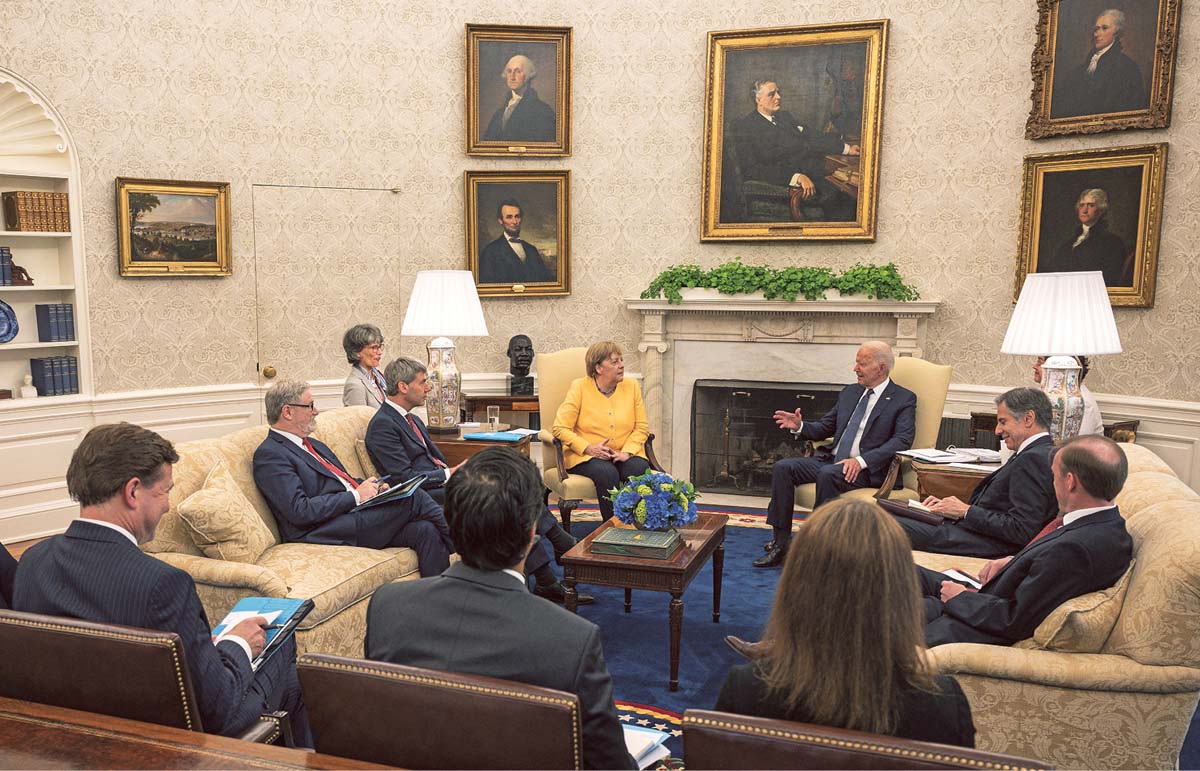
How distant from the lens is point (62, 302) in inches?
257

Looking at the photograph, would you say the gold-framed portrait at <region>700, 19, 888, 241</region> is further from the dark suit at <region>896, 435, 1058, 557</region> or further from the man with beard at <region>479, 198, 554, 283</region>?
the dark suit at <region>896, 435, 1058, 557</region>

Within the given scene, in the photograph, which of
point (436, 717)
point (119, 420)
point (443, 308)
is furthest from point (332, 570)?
point (119, 420)

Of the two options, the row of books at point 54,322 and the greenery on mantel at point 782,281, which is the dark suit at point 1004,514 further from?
the row of books at point 54,322

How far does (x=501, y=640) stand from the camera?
1.78m

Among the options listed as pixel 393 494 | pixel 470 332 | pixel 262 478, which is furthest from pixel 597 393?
pixel 262 478

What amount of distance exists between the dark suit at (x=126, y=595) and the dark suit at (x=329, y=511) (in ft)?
5.60

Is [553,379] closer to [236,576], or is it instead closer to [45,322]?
[236,576]

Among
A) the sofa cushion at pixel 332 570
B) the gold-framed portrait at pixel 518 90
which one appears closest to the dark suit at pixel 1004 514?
the sofa cushion at pixel 332 570

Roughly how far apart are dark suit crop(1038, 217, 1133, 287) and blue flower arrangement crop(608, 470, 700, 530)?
157 inches

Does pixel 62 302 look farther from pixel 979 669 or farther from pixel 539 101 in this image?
pixel 979 669

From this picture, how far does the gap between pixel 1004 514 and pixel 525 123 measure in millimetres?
5238

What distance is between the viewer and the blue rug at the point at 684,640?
12.0 ft

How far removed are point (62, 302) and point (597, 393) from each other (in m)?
4.16

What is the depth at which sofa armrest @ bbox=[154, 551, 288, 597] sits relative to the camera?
341 cm
